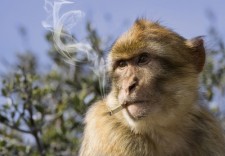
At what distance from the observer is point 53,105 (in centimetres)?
859

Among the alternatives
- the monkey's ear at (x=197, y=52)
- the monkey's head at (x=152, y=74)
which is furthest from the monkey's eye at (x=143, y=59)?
the monkey's ear at (x=197, y=52)

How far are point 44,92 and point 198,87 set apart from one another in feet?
5.76

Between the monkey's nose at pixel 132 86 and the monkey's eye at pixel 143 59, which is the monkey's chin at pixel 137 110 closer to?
the monkey's nose at pixel 132 86

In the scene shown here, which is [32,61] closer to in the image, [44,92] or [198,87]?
[44,92]

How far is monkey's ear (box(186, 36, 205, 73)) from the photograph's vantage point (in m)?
7.22

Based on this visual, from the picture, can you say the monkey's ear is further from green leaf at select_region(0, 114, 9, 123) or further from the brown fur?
green leaf at select_region(0, 114, 9, 123)

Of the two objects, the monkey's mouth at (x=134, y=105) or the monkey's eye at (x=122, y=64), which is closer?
the monkey's mouth at (x=134, y=105)

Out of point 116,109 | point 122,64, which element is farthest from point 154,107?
point 122,64

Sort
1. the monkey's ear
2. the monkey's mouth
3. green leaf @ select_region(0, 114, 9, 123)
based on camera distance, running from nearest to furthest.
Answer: the monkey's mouth < the monkey's ear < green leaf @ select_region(0, 114, 9, 123)

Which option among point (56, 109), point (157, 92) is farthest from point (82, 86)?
point (157, 92)

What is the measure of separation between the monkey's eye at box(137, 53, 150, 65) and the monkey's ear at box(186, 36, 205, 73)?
59cm

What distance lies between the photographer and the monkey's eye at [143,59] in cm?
674

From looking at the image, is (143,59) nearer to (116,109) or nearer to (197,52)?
(116,109)

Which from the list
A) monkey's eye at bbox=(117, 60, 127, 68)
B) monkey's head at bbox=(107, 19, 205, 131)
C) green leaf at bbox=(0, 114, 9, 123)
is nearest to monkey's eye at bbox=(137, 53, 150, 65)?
monkey's head at bbox=(107, 19, 205, 131)
